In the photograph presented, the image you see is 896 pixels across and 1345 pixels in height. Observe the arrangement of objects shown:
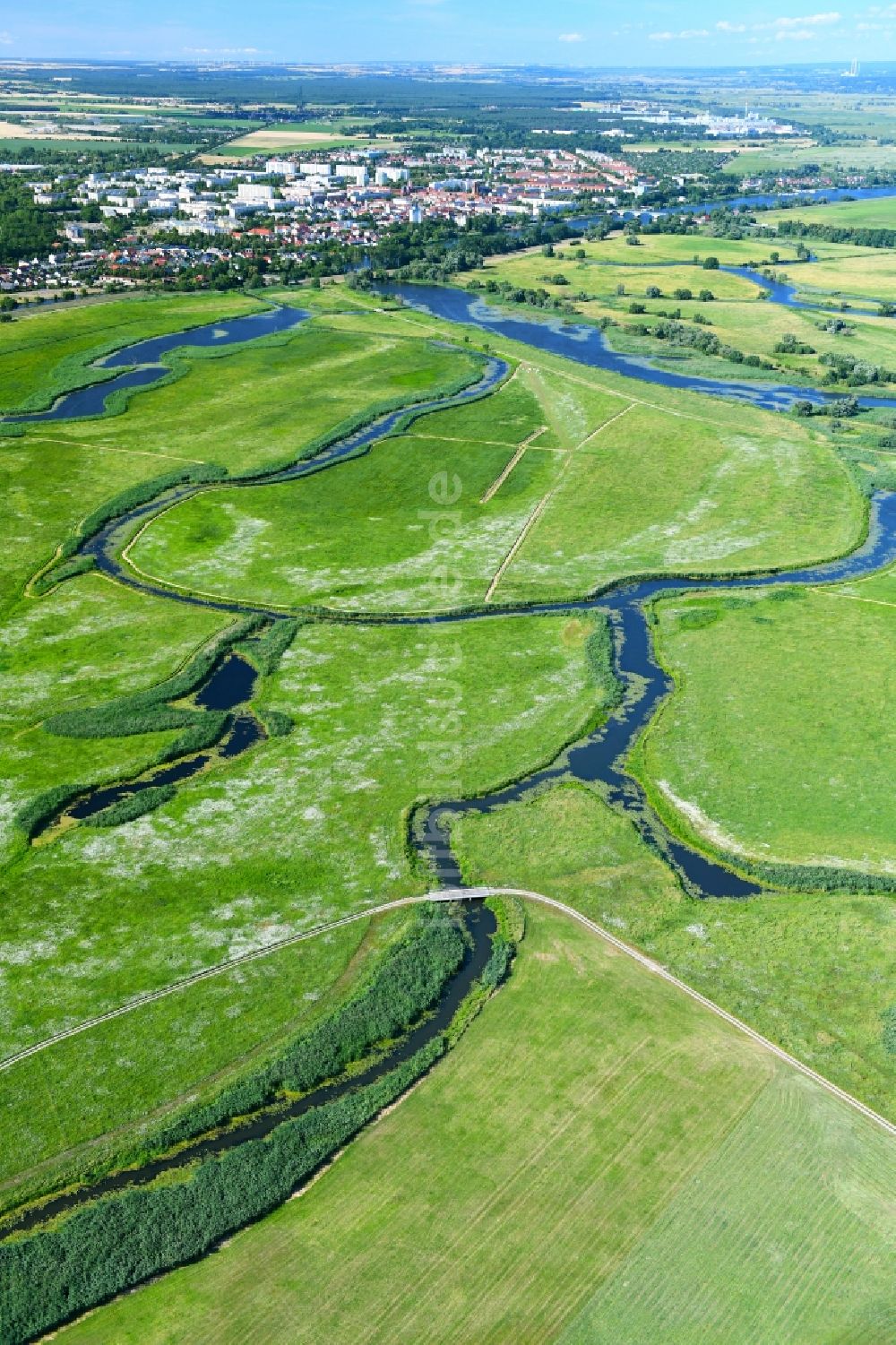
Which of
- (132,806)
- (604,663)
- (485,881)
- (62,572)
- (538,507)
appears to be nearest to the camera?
(485,881)

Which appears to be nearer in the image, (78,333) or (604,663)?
(604,663)

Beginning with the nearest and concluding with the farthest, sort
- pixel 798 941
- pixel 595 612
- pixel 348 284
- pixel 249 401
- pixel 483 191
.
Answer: pixel 798 941 → pixel 595 612 → pixel 249 401 → pixel 348 284 → pixel 483 191

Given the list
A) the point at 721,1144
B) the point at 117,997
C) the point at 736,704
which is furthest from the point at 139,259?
the point at 721,1144

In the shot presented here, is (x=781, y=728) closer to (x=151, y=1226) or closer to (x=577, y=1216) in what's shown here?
(x=577, y=1216)

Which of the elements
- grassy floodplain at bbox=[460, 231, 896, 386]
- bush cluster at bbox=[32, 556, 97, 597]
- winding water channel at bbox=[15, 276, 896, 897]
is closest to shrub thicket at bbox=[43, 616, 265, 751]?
winding water channel at bbox=[15, 276, 896, 897]

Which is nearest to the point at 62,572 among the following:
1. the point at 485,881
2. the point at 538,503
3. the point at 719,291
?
the point at 538,503

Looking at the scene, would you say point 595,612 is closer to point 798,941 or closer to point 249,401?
point 798,941
